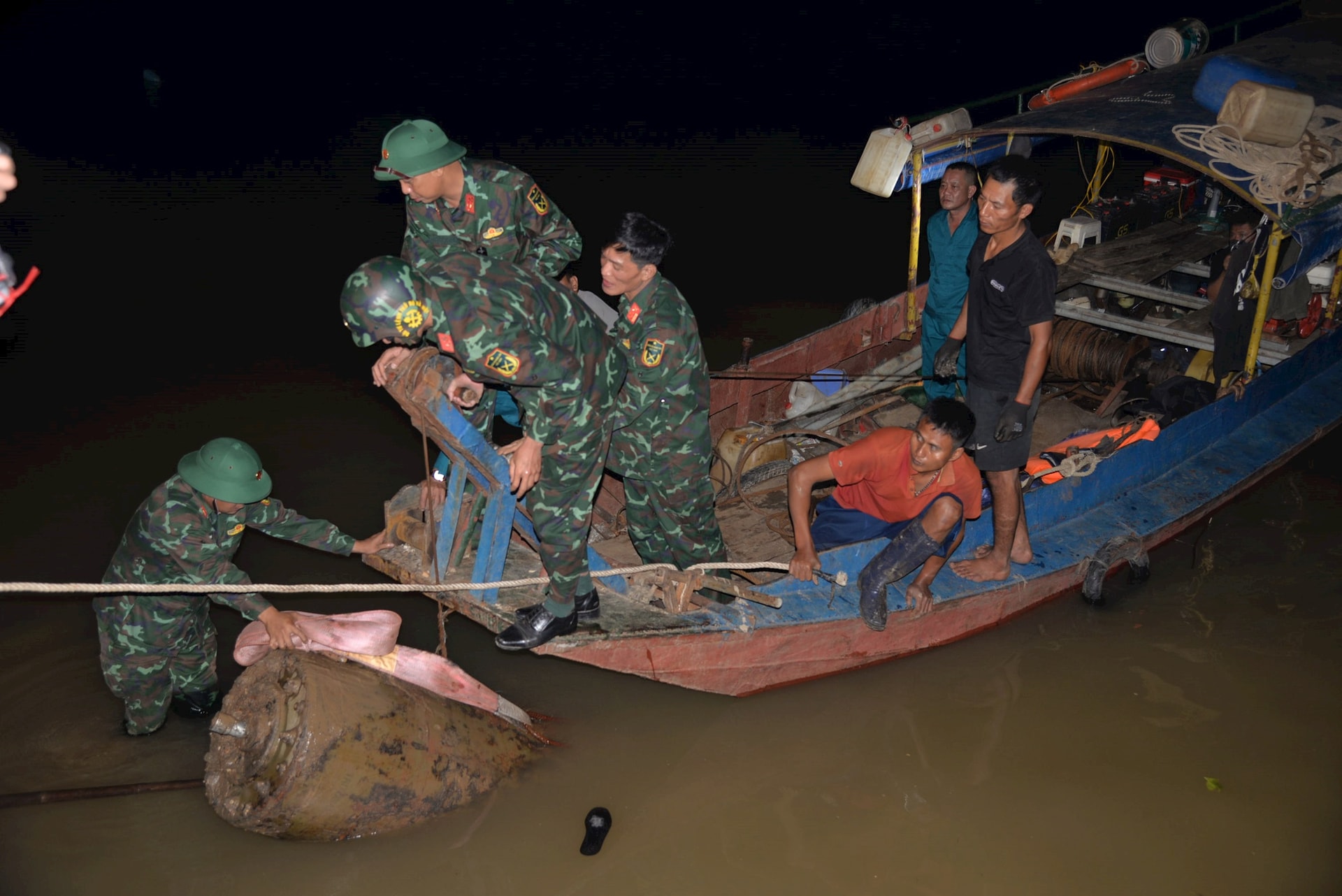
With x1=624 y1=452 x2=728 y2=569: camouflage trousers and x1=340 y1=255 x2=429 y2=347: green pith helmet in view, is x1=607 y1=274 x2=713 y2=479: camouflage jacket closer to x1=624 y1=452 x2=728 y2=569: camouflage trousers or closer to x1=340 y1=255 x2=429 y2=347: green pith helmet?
x1=624 y1=452 x2=728 y2=569: camouflage trousers

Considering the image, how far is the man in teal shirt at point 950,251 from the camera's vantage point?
6.13 metres

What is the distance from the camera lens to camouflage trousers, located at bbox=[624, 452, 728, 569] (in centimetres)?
450

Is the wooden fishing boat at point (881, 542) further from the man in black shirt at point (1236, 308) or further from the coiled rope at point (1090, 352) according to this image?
the coiled rope at point (1090, 352)

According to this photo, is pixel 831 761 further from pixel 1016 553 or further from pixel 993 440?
pixel 993 440

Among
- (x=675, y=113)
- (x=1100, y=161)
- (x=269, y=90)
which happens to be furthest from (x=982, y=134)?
(x=269, y=90)

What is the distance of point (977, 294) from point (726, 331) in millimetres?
4379

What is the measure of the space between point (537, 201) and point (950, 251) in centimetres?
269

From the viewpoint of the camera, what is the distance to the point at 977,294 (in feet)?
16.5

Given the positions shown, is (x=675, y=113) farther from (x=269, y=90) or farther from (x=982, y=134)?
(x=982, y=134)

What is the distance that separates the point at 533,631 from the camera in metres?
4.30

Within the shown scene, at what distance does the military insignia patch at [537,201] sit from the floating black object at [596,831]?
262cm

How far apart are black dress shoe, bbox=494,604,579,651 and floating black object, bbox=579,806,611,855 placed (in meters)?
0.83

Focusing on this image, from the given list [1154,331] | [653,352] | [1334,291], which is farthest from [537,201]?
[1334,291]

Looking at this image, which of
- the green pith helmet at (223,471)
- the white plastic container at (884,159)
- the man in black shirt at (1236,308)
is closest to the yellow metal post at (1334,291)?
the man in black shirt at (1236,308)
